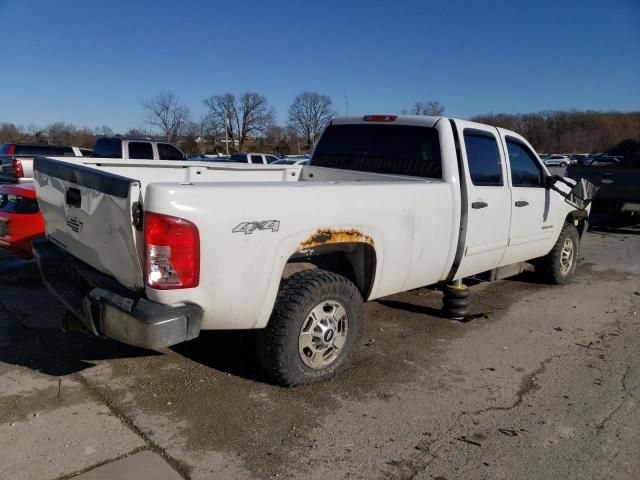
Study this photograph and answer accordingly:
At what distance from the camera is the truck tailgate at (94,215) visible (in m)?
2.96

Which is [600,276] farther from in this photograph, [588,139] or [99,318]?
[588,139]

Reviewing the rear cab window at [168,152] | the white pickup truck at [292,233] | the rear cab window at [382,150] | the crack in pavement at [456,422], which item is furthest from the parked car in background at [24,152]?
the crack in pavement at [456,422]

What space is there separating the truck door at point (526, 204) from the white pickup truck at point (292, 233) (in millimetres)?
25

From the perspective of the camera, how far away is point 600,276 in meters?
7.78

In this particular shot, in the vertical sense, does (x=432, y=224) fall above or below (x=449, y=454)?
above

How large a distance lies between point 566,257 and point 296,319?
4969mm

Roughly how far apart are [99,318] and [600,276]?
717 cm

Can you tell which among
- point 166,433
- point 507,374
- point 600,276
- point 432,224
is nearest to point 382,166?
point 432,224

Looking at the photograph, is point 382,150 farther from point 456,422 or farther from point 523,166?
point 456,422

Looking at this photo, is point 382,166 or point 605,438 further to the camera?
point 382,166

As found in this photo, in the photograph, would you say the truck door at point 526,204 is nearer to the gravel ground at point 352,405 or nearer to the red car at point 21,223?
the gravel ground at point 352,405

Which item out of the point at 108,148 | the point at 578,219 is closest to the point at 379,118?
the point at 578,219

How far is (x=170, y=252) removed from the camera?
2.87 meters

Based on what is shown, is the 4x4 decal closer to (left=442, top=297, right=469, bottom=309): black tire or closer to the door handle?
the door handle
